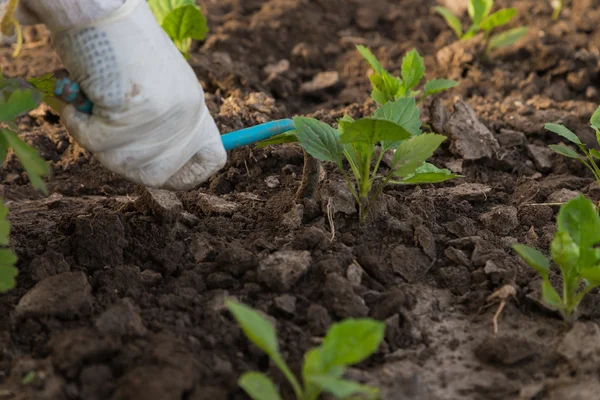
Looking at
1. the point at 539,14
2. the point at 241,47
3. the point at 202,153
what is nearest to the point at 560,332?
the point at 202,153

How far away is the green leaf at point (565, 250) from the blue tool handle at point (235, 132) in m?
0.87

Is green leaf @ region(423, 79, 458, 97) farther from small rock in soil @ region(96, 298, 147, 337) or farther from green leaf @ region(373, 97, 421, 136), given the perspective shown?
small rock in soil @ region(96, 298, 147, 337)

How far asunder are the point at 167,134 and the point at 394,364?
32.3 inches

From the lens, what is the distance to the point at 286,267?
6.82 feet

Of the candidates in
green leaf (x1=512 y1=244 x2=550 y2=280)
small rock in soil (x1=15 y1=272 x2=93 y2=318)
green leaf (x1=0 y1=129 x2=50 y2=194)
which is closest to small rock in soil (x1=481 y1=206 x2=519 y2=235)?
green leaf (x1=512 y1=244 x2=550 y2=280)

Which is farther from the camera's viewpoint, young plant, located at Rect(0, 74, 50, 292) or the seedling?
the seedling

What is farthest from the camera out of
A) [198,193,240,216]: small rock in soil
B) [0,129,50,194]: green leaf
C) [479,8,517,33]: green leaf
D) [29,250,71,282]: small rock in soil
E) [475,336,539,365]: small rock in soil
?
[479,8,517,33]: green leaf

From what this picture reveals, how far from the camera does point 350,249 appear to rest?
221 cm

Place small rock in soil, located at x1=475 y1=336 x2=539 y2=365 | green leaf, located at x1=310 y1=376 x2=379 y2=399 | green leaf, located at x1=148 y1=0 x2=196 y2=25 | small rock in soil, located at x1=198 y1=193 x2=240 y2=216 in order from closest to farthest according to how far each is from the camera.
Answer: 1. green leaf, located at x1=310 y1=376 x2=379 y2=399
2. small rock in soil, located at x1=475 y1=336 x2=539 y2=365
3. small rock in soil, located at x1=198 y1=193 x2=240 y2=216
4. green leaf, located at x1=148 y1=0 x2=196 y2=25

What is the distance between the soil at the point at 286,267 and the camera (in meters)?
1.77

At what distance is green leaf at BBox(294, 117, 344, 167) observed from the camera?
221 centimetres

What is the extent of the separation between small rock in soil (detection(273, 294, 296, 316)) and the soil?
0.02m

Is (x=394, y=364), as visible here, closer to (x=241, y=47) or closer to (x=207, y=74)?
(x=207, y=74)

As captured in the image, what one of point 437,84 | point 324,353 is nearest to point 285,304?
point 324,353
